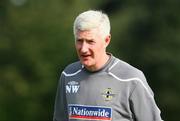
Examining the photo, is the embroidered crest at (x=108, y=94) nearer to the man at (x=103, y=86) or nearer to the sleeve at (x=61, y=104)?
the man at (x=103, y=86)

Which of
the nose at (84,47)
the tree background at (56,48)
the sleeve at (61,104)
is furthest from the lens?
the tree background at (56,48)

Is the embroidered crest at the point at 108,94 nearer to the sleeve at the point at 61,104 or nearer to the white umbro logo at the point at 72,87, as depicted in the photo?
the white umbro logo at the point at 72,87

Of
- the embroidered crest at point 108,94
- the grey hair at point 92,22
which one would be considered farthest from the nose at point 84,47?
the embroidered crest at point 108,94

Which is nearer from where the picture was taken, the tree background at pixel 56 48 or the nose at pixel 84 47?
the nose at pixel 84 47

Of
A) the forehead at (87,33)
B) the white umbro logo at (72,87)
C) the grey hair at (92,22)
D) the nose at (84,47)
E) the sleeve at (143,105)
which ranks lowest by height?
the sleeve at (143,105)

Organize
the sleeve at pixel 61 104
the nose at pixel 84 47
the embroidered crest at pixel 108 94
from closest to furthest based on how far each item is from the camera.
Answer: the nose at pixel 84 47
the embroidered crest at pixel 108 94
the sleeve at pixel 61 104

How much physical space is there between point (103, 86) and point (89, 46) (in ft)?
1.28

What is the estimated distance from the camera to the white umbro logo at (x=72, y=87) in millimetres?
8195

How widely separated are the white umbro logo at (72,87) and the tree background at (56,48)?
831 inches

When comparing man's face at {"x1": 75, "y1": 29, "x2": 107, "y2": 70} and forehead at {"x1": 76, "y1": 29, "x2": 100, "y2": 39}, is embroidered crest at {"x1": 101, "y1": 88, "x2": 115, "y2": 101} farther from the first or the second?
forehead at {"x1": 76, "y1": 29, "x2": 100, "y2": 39}

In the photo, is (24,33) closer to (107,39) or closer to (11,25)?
(11,25)

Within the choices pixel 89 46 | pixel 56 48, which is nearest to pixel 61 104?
pixel 89 46

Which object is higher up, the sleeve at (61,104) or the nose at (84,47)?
the nose at (84,47)

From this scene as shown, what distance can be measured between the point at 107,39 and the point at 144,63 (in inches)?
1156
